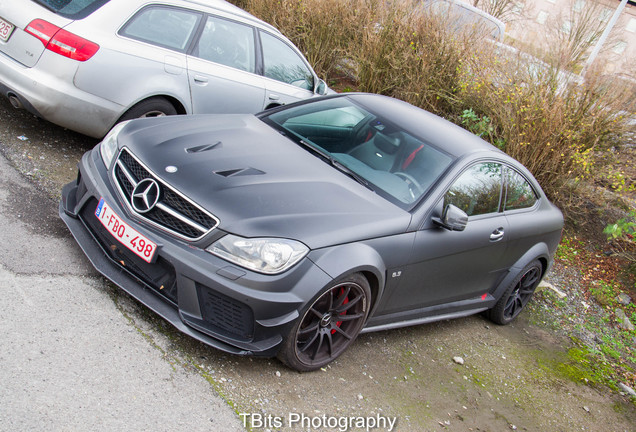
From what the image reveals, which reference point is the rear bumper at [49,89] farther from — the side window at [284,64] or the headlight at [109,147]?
the side window at [284,64]

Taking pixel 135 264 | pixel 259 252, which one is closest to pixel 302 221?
pixel 259 252

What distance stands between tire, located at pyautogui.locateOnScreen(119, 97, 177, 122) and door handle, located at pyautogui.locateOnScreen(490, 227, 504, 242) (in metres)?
3.13

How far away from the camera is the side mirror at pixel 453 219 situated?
3953 mm

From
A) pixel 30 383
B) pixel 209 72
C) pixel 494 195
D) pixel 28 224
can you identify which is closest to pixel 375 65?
pixel 209 72

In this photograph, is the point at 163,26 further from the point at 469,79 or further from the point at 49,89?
the point at 469,79

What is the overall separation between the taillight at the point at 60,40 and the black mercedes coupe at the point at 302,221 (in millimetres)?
1175

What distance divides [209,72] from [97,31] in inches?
45.4

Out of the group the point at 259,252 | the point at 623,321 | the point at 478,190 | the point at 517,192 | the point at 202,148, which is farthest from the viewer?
the point at 623,321

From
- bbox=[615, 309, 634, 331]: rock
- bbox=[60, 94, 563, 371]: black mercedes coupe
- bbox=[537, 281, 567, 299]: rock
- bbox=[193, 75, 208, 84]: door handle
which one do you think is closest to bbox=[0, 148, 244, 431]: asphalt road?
bbox=[60, 94, 563, 371]: black mercedes coupe

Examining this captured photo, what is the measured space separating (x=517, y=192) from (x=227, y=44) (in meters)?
3.23

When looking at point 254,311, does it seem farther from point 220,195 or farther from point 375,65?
point 375,65

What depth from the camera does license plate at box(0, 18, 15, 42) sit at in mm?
5074

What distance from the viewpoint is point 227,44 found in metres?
6.09

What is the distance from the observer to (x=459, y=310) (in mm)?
4824
